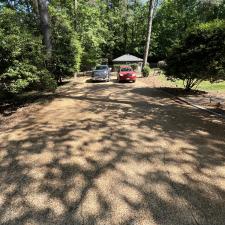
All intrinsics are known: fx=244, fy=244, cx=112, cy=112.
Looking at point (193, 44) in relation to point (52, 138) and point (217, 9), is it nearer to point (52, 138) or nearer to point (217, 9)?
point (52, 138)

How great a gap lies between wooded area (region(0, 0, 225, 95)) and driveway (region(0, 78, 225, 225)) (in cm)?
328

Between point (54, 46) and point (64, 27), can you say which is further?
point (64, 27)

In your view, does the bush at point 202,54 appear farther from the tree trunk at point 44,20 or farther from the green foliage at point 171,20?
the green foliage at point 171,20

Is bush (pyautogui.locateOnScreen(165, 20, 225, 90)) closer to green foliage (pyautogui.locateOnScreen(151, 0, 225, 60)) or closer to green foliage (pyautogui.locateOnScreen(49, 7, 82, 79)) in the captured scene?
green foliage (pyautogui.locateOnScreen(49, 7, 82, 79))

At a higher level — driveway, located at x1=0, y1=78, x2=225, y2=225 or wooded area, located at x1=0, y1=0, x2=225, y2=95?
wooded area, located at x1=0, y1=0, x2=225, y2=95

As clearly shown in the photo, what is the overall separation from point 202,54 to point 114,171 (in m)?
10.1

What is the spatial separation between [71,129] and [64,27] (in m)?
16.6

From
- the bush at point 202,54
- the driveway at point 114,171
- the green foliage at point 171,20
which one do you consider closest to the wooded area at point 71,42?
the bush at point 202,54

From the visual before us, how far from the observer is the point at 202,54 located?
1295cm

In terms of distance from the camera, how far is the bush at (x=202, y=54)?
1238 centimetres

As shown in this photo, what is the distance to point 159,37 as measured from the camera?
175ft

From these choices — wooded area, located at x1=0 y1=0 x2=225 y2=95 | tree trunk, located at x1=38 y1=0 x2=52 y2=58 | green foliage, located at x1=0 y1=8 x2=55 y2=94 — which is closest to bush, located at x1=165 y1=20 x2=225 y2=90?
wooded area, located at x1=0 y1=0 x2=225 y2=95

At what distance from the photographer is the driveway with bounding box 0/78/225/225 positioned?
3.86m

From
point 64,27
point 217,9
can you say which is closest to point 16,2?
point 64,27
